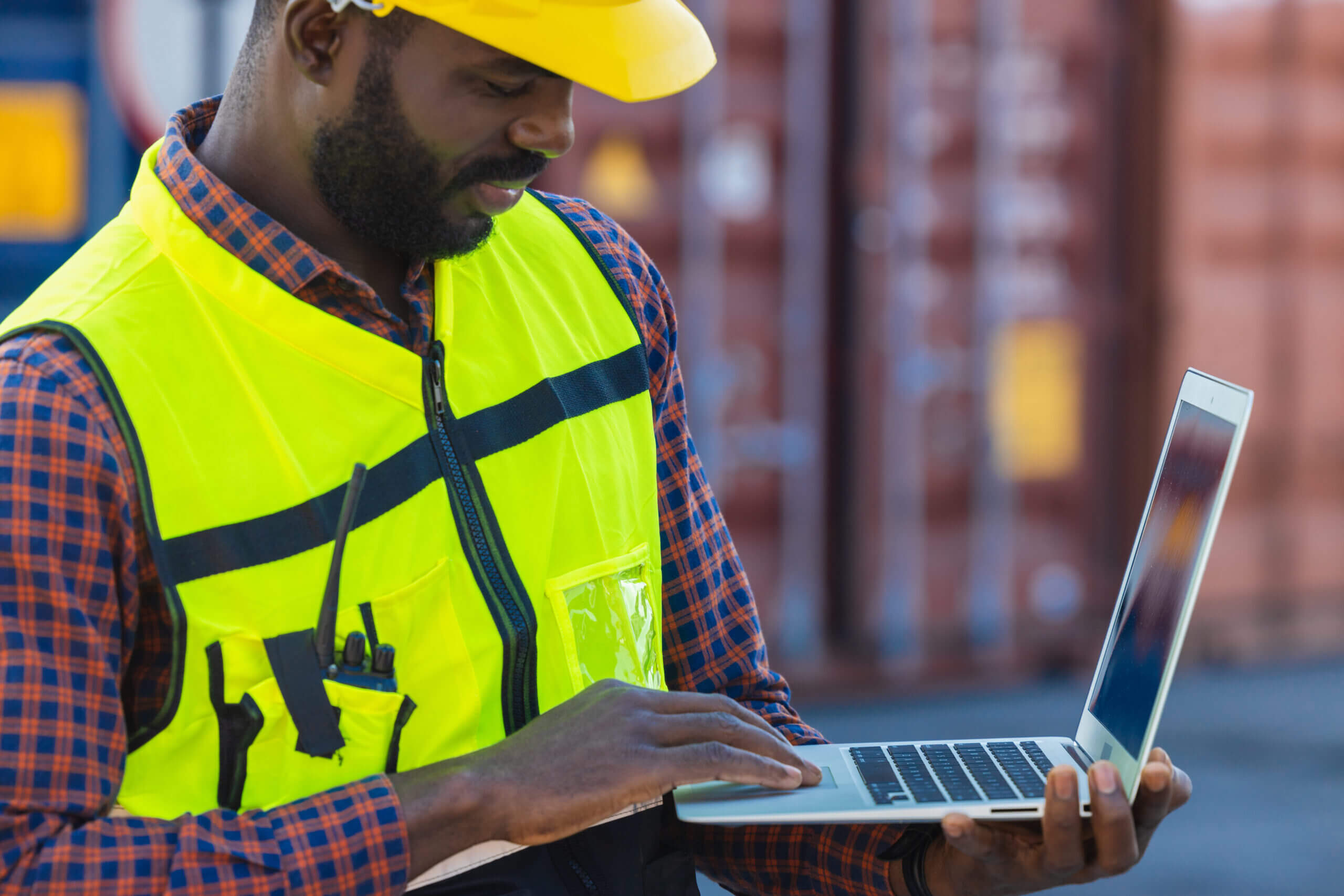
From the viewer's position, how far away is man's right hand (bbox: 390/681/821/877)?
1.28 meters

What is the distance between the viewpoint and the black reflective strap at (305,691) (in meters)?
1.30

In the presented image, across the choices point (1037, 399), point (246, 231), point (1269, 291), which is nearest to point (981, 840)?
point (246, 231)

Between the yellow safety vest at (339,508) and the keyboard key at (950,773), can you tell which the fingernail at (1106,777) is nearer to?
the keyboard key at (950,773)

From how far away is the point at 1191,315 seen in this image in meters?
6.09

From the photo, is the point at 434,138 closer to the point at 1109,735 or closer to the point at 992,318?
the point at 1109,735

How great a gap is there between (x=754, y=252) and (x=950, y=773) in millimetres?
4078

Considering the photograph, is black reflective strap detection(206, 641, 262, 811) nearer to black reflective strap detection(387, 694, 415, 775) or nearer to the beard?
black reflective strap detection(387, 694, 415, 775)

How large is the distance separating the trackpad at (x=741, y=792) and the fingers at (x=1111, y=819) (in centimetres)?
24

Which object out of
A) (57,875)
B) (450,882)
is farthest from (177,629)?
(450,882)

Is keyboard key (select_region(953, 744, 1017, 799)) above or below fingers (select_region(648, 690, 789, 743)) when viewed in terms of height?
below

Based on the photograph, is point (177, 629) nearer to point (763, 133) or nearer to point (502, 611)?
point (502, 611)

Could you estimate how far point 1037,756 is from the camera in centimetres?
151

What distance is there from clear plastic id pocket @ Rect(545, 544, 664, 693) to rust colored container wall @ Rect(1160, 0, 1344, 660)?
15.7 ft

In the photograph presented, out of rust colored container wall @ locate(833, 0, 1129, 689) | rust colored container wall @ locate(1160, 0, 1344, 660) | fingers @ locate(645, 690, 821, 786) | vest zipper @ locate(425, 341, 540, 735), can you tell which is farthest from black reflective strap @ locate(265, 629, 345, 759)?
rust colored container wall @ locate(1160, 0, 1344, 660)
